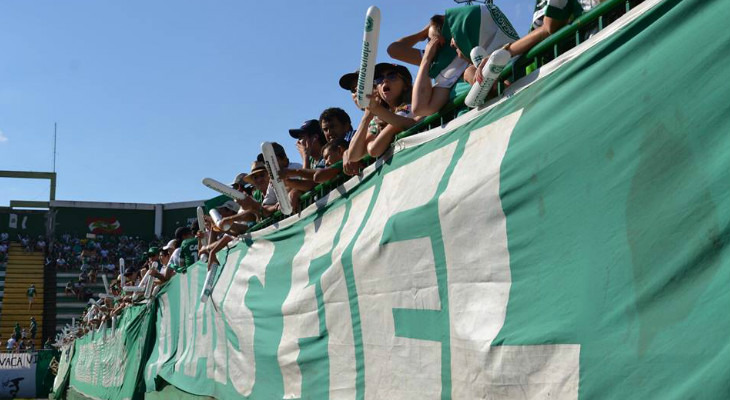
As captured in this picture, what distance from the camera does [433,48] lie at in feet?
12.5

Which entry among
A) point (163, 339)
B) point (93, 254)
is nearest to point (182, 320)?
point (163, 339)

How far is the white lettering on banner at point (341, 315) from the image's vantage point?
387 centimetres

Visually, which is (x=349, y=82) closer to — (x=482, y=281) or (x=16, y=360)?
(x=482, y=281)

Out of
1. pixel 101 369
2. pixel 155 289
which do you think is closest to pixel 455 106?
pixel 155 289

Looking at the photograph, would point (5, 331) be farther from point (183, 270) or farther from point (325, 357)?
point (325, 357)

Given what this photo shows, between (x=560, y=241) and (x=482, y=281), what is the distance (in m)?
0.47

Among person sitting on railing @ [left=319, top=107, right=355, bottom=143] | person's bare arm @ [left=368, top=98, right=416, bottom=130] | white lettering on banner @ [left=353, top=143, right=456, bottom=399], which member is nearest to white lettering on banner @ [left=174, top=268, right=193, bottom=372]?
person sitting on railing @ [left=319, top=107, right=355, bottom=143]

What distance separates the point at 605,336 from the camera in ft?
7.03

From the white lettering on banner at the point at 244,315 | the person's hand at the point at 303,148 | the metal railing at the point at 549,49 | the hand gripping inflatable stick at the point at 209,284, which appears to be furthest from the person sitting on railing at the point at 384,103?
the hand gripping inflatable stick at the point at 209,284

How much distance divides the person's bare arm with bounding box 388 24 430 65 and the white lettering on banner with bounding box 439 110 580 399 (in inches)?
60.3

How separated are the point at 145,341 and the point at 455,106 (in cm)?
808

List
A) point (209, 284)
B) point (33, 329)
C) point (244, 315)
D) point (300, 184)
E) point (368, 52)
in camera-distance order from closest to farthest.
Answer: point (368, 52) < point (300, 184) < point (244, 315) < point (209, 284) < point (33, 329)

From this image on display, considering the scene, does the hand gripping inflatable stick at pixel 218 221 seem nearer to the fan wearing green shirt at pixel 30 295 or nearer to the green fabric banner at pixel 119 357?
the green fabric banner at pixel 119 357

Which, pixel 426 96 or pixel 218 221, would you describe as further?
pixel 218 221
